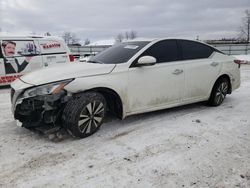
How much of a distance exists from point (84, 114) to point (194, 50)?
2.79m

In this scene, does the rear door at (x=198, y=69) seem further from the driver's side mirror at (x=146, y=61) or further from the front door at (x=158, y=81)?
the driver's side mirror at (x=146, y=61)

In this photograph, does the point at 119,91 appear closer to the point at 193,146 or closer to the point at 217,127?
the point at 193,146

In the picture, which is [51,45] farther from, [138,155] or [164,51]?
[138,155]

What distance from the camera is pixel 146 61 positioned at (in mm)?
4000

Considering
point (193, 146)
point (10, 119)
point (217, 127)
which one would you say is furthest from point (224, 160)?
point (10, 119)

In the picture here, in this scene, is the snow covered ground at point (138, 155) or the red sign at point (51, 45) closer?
the snow covered ground at point (138, 155)

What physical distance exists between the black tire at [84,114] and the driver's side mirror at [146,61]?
34.4 inches

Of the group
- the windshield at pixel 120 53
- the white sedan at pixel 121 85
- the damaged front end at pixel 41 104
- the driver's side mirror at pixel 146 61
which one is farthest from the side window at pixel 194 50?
the damaged front end at pixel 41 104

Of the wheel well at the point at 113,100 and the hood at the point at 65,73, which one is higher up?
the hood at the point at 65,73

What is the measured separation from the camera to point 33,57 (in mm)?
8273

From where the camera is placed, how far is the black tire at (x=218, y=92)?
5305mm

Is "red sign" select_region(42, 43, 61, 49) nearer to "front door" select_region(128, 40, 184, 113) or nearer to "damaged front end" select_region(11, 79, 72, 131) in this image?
"front door" select_region(128, 40, 184, 113)

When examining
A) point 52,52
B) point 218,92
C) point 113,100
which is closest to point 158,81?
point 113,100

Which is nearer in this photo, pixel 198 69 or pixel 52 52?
pixel 198 69
